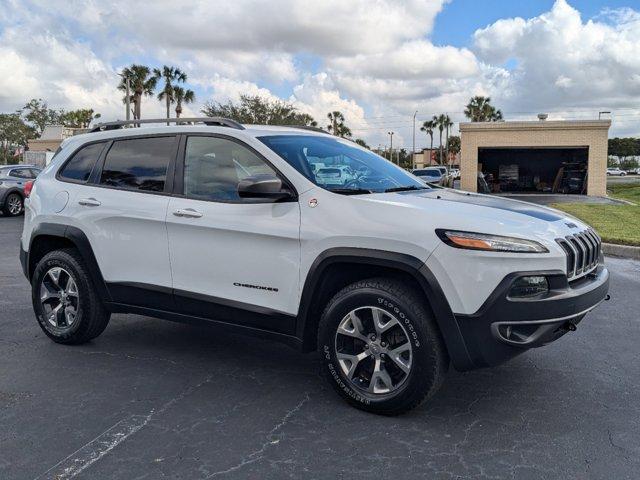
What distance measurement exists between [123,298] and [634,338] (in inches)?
171

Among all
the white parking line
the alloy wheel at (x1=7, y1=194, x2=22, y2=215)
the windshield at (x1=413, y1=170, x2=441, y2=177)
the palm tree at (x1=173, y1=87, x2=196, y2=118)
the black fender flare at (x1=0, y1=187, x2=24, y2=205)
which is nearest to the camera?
the white parking line

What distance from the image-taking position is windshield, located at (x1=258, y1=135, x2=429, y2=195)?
161 inches

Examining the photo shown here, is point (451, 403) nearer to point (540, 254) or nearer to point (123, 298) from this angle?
point (540, 254)

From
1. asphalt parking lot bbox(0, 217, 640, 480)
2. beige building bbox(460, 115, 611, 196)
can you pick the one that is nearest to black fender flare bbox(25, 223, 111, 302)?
asphalt parking lot bbox(0, 217, 640, 480)

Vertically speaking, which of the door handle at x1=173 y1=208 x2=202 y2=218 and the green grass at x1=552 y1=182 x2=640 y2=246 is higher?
the door handle at x1=173 y1=208 x2=202 y2=218

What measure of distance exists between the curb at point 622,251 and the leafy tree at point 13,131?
78651 millimetres

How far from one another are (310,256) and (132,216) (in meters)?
1.60

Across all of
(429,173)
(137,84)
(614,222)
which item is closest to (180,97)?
(137,84)

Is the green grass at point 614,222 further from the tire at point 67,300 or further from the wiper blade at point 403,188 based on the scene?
the tire at point 67,300

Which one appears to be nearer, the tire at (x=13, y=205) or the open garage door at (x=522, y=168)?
the tire at (x=13, y=205)

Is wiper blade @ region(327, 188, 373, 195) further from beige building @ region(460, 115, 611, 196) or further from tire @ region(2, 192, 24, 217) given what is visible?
beige building @ region(460, 115, 611, 196)

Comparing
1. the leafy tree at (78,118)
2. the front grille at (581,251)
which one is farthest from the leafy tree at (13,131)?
the front grille at (581,251)

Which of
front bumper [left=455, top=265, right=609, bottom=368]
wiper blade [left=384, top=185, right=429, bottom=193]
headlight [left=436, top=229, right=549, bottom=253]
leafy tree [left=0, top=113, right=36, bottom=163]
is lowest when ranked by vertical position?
front bumper [left=455, top=265, right=609, bottom=368]

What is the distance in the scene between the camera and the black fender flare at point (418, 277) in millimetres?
3418
